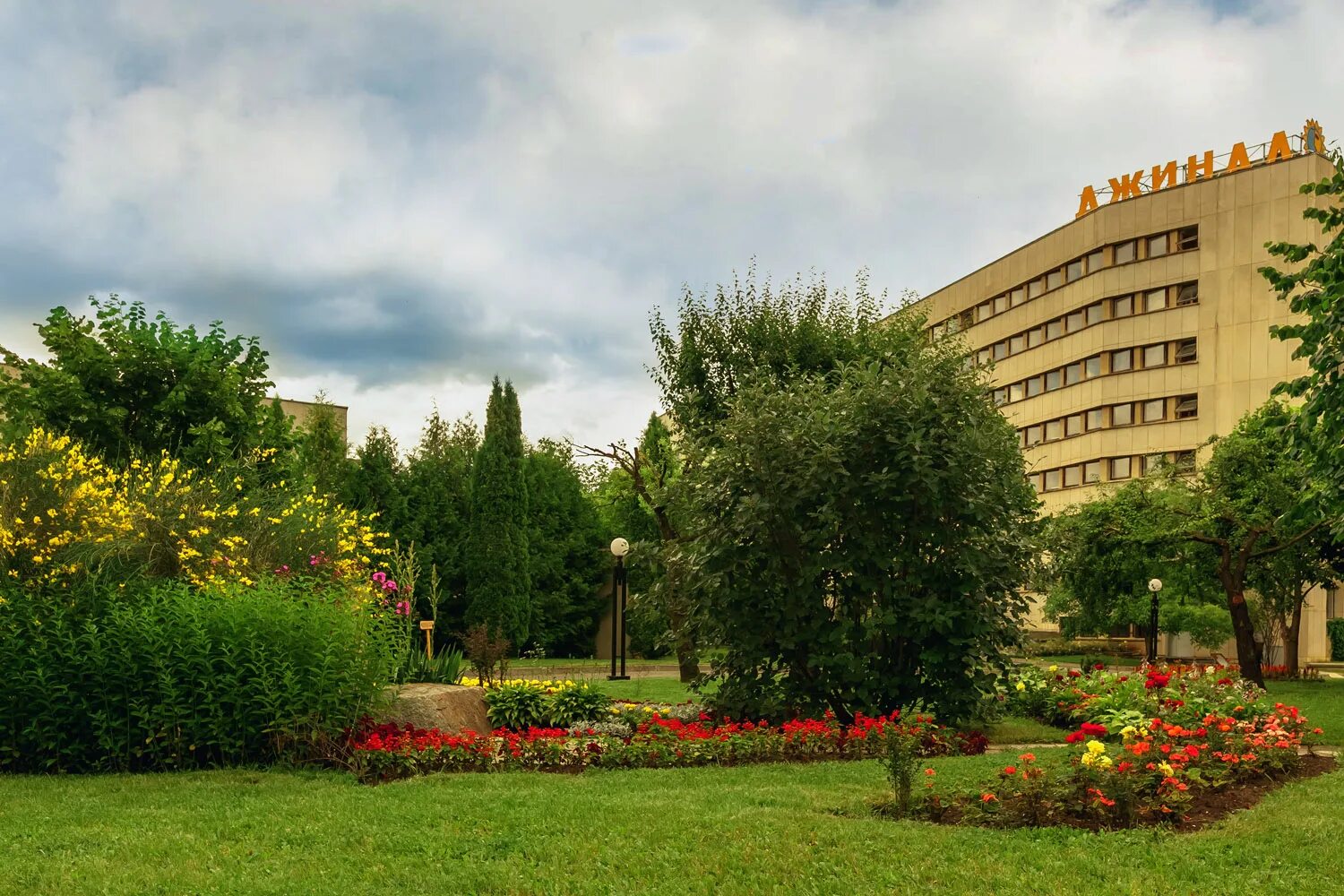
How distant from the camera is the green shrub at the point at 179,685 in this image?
32.0 feet

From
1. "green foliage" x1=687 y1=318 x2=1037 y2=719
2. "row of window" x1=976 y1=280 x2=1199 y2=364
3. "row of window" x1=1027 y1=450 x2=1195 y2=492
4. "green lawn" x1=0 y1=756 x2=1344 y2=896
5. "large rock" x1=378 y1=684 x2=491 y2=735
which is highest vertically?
"row of window" x1=976 y1=280 x2=1199 y2=364

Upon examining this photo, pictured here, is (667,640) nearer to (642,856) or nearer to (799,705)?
(799,705)

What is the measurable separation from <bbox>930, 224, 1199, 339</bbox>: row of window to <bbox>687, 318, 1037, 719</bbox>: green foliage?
29.0m

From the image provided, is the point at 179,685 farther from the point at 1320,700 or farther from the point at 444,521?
the point at 444,521

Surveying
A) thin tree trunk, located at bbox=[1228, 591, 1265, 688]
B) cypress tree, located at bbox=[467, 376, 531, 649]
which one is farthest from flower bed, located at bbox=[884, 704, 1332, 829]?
cypress tree, located at bbox=[467, 376, 531, 649]

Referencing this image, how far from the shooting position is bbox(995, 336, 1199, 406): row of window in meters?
44.1

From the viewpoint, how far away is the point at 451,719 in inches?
451

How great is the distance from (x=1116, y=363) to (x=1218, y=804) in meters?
41.7

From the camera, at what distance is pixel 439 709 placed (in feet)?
37.5

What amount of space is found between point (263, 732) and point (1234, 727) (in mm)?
8511

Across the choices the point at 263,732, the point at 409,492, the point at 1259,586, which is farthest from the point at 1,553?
the point at 1259,586

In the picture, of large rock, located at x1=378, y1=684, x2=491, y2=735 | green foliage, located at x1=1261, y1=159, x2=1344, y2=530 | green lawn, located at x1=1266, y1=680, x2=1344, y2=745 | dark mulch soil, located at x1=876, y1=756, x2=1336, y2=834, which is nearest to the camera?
dark mulch soil, located at x1=876, y1=756, x2=1336, y2=834

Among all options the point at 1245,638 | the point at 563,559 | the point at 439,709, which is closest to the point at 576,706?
the point at 439,709

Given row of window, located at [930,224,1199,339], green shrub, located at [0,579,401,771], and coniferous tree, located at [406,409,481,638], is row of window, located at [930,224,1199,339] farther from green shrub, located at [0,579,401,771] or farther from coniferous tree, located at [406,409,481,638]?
green shrub, located at [0,579,401,771]
